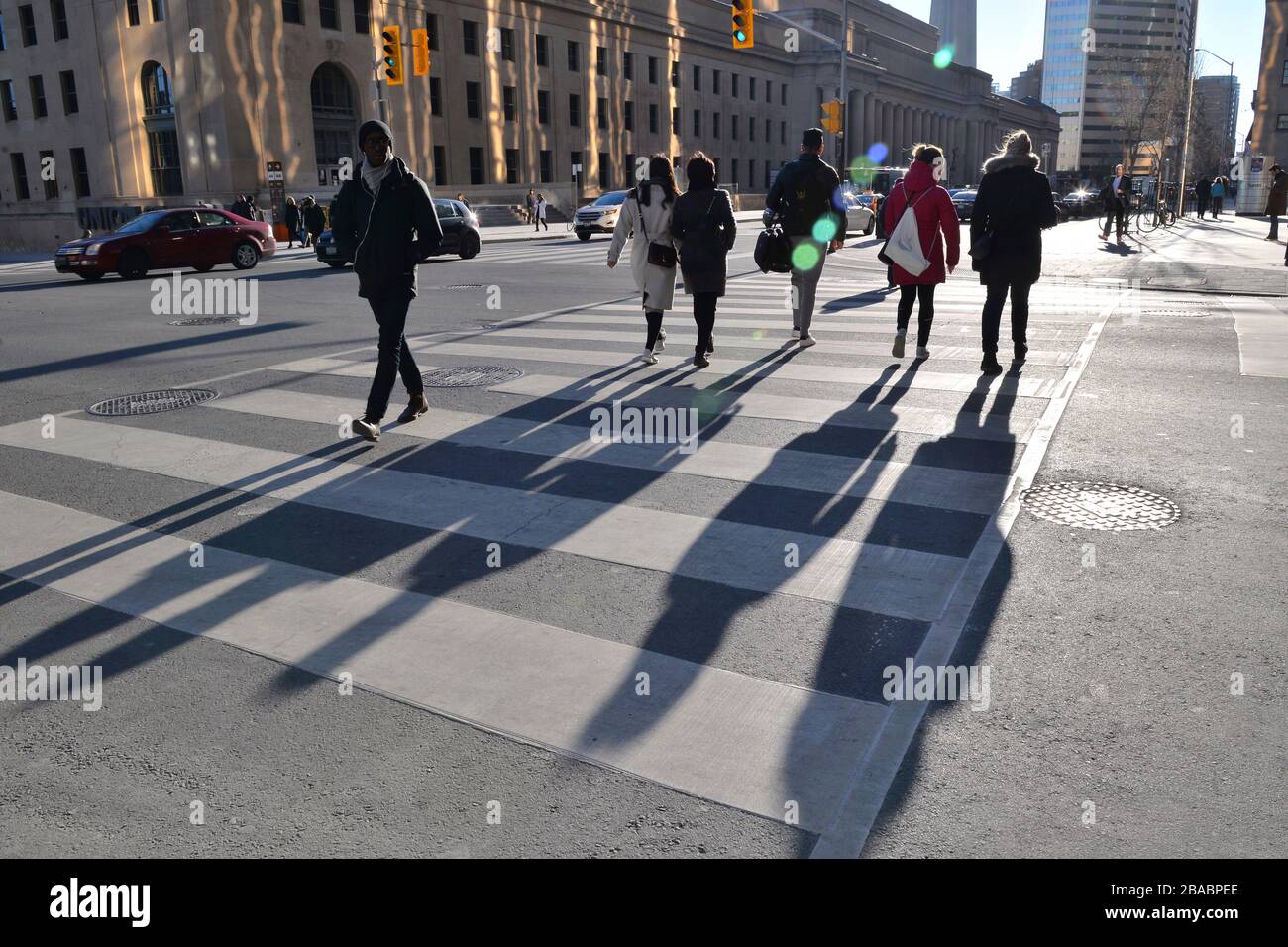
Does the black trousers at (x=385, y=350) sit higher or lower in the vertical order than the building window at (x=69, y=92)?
lower

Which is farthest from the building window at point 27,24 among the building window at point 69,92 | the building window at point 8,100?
the building window at point 8,100

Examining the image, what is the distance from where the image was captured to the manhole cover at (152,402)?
8.65 metres

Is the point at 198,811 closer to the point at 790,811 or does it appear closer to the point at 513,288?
the point at 790,811

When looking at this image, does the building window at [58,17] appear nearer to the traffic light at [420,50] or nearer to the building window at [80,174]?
the building window at [80,174]

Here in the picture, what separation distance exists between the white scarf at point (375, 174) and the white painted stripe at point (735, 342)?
157 inches

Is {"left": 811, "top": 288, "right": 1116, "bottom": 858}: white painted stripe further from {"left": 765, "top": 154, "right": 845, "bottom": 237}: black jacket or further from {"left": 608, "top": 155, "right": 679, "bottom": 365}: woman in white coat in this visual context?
{"left": 765, "top": 154, "right": 845, "bottom": 237}: black jacket

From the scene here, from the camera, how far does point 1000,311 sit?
924 centimetres

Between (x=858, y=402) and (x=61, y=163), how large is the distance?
58.4 metres

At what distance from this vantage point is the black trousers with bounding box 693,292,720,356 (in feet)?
32.3

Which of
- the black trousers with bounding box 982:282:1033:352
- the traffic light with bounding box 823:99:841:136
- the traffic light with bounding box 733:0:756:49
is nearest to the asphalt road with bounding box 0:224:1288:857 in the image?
the black trousers with bounding box 982:282:1033:352

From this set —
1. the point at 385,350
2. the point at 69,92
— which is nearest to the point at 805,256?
the point at 385,350

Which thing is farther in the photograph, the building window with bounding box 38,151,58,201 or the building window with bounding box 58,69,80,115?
the building window with bounding box 38,151,58,201

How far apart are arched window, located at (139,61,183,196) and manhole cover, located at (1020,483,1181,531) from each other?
170ft

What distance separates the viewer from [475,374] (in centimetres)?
982
